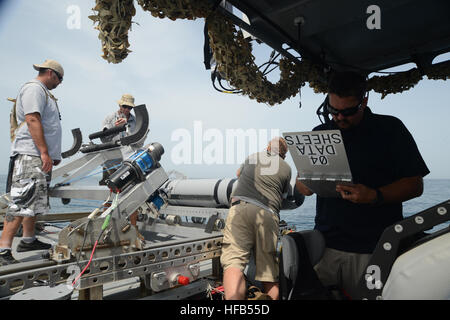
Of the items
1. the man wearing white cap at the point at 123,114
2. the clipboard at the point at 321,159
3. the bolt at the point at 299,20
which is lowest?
the clipboard at the point at 321,159

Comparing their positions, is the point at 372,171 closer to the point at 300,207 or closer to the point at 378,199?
the point at 378,199

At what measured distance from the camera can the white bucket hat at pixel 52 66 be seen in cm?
253

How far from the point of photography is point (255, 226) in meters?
2.71

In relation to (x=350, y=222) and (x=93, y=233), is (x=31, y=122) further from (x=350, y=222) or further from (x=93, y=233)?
(x=350, y=222)

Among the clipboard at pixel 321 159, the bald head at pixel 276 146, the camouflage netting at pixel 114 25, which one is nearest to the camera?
the clipboard at pixel 321 159

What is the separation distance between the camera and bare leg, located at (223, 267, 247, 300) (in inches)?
90.8

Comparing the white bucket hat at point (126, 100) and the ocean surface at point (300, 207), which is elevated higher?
the white bucket hat at point (126, 100)

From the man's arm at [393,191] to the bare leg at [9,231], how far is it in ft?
8.00

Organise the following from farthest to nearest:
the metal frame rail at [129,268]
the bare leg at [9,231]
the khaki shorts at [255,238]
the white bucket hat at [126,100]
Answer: the white bucket hat at [126,100] → the khaki shorts at [255,238] → the bare leg at [9,231] → the metal frame rail at [129,268]

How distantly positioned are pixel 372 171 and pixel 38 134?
2.57 metres

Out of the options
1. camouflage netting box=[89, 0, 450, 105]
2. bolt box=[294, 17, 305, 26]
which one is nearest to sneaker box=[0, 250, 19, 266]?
camouflage netting box=[89, 0, 450, 105]

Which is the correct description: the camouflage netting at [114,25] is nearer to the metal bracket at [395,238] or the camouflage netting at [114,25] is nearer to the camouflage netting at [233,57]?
the camouflage netting at [233,57]

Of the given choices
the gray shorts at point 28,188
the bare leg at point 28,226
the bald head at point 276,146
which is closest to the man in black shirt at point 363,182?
the bald head at point 276,146
